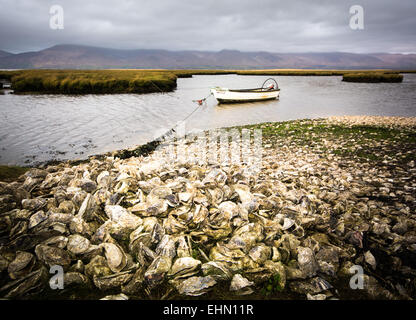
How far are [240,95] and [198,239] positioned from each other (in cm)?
3259

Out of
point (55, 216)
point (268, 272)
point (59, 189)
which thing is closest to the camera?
point (268, 272)

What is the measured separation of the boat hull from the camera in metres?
33.6

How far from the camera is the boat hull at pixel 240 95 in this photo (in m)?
33.6

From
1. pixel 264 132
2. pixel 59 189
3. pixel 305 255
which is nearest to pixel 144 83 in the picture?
pixel 264 132

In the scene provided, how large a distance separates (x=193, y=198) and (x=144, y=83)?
166 ft

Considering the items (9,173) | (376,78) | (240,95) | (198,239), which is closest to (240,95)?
(240,95)

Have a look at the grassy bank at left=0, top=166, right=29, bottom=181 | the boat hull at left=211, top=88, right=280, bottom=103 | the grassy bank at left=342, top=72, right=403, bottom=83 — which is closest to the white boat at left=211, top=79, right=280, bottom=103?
the boat hull at left=211, top=88, right=280, bottom=103

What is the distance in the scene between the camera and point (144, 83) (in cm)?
4988

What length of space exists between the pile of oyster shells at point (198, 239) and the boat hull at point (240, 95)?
96.6 feet

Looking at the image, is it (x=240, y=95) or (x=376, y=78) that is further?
(x=376, y=78)

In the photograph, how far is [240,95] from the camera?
34188 mm

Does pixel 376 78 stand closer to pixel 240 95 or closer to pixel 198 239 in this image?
pixel 240 95
